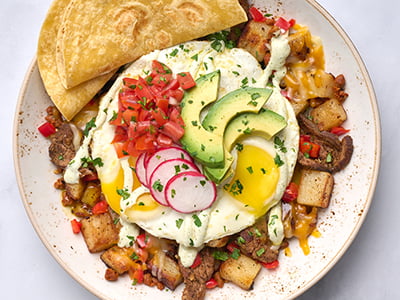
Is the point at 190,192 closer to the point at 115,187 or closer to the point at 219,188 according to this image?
the point at 219,188

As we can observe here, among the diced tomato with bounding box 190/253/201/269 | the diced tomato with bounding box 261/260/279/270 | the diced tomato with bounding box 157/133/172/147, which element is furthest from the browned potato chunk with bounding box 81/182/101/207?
the diced tomato with bounding box 261/260/279/270

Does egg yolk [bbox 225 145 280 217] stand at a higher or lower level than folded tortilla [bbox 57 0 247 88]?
lower

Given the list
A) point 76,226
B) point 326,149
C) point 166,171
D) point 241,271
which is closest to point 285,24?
point 326,149

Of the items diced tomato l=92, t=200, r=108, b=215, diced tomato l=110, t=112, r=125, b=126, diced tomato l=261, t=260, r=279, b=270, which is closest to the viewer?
diced tomato l=110, t=112, r=125, b=126

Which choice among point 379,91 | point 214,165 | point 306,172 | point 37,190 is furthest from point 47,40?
point 379,91

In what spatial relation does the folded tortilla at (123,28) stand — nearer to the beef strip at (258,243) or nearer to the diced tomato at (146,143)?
the diced tomato at (146,143)

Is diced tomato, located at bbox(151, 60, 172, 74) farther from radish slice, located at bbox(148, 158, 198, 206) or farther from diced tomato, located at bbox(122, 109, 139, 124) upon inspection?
radish slice, located at bbox(148, 158, 198, 206)

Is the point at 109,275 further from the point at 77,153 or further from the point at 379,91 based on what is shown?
the point at 379,91
